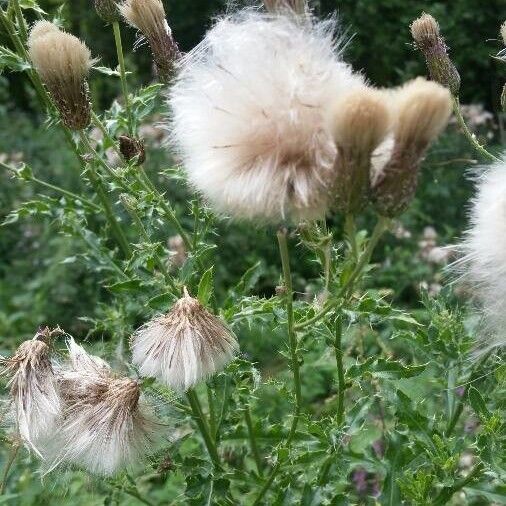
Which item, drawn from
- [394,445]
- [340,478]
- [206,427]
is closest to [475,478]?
[394,445]

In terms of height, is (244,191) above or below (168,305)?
above

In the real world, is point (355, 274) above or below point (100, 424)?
above

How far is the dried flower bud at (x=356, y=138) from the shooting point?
109 centimetres

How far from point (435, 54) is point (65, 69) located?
812mm

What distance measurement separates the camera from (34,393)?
145 centimetres

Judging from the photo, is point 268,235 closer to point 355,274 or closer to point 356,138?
point 355,274

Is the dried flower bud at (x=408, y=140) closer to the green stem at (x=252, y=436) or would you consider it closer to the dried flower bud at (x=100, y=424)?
the dried flower bud at (x=100, y=424)

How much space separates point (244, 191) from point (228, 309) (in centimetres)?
50

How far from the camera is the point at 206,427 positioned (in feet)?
5.68

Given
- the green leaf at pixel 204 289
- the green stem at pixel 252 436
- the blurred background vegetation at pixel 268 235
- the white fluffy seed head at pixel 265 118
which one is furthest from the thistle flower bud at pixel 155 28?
the blurred background vegetation at pixel 268 235

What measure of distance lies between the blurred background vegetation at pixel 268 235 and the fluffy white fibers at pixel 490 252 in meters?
1.86

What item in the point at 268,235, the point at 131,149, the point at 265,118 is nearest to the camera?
the point at 265,118

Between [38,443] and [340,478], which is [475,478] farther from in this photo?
[38,443]

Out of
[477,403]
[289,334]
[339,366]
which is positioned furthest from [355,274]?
[477,403]
